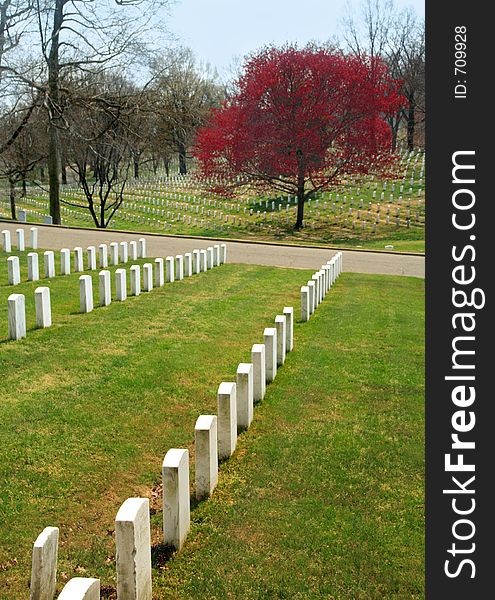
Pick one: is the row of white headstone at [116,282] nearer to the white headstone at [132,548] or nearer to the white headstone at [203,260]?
the white headstone at [203,260]

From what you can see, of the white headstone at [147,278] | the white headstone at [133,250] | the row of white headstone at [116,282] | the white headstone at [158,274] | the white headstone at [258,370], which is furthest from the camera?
the white headstone at [133,250]

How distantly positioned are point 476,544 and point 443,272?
Result: 111cm

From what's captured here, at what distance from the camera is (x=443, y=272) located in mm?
2744

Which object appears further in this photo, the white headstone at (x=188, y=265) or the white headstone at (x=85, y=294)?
the white headstone at (x=188, y=265)

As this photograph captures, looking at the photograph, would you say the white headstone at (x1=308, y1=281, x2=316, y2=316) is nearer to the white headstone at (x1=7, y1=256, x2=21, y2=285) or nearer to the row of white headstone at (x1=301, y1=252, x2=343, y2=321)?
the row of white headstone at (x1=301, y1=252, x2=343, y2=321)

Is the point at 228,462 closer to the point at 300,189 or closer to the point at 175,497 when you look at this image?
the point at 175,497

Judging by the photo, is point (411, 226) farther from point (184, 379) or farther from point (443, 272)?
point (443, 272)

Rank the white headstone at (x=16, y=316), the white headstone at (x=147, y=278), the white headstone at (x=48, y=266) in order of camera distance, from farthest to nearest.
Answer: the white headstone at (x=48, y=266), the white headstone at (x=147, y=278), the white headstone at (x=16, y=316)

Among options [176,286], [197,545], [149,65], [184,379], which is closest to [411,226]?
[149,65]

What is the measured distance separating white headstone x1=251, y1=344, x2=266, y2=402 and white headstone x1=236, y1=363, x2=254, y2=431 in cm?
31

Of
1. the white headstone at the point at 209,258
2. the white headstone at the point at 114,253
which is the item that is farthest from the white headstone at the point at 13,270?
the white headstone at the point at 209,258

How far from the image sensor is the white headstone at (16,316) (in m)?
8.03

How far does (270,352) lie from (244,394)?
1490mm

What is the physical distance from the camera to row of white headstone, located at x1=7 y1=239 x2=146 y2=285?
12188 millimetres
